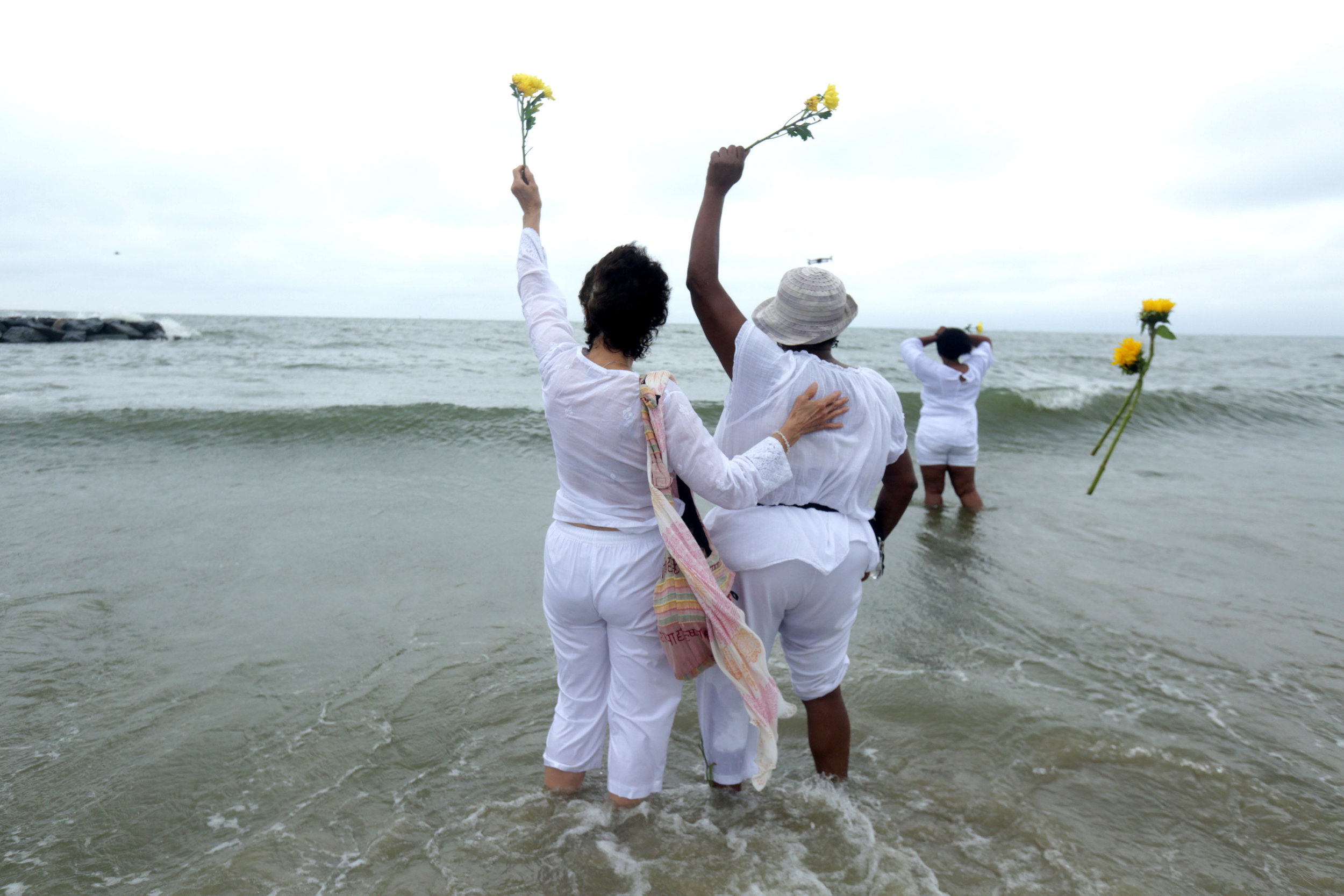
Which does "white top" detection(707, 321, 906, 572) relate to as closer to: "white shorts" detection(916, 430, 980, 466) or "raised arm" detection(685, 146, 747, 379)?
"raised arm" detection(685, 146, 747, 379)

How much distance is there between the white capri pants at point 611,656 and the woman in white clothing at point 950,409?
4968mm

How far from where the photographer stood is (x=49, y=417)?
9492 mm

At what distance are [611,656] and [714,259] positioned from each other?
51.1 inches

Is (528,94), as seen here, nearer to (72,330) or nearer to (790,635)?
(790,635)

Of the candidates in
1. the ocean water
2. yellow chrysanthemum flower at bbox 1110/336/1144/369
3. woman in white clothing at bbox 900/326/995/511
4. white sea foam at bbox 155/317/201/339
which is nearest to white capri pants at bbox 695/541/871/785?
the ocean water

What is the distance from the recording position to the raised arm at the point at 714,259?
7.70 ft

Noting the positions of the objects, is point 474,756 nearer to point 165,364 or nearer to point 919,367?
point 919,367

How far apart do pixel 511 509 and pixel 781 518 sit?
501 cm

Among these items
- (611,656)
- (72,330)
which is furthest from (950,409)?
(72,330)

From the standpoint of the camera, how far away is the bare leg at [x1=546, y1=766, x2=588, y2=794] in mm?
2707

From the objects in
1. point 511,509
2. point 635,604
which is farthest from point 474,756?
point 511,509

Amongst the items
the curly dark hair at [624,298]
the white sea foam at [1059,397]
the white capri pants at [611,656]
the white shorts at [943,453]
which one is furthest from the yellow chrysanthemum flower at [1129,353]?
the white sea foam at [1059,397]

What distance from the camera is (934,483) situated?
7.15 metres

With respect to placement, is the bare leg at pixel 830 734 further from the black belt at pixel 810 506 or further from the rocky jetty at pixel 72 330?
the rocky jetty at pixel 72 330
